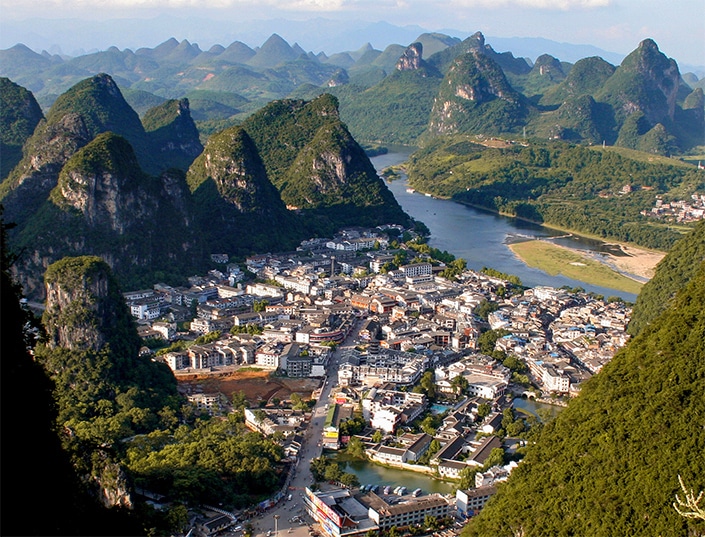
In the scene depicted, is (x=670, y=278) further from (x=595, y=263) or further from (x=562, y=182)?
(x=562, y=182)

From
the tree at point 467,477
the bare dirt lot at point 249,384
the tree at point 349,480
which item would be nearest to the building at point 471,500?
the tree at point 467,477

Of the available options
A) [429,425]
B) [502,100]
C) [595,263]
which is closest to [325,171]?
[595,263]

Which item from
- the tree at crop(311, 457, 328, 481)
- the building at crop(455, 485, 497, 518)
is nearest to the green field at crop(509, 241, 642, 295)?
the building at crop(455, 485, 497, 518)

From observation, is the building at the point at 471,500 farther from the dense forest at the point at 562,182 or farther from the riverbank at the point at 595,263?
the dense forest at the point at 562,182

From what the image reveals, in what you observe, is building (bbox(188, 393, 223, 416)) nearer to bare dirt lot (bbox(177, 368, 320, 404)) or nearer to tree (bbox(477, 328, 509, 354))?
bare dirt lot (bbox(177, 368, 320, 404))

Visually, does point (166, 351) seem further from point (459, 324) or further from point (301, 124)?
point (301, 124)

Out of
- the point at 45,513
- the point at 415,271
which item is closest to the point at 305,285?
the point at 415,271
